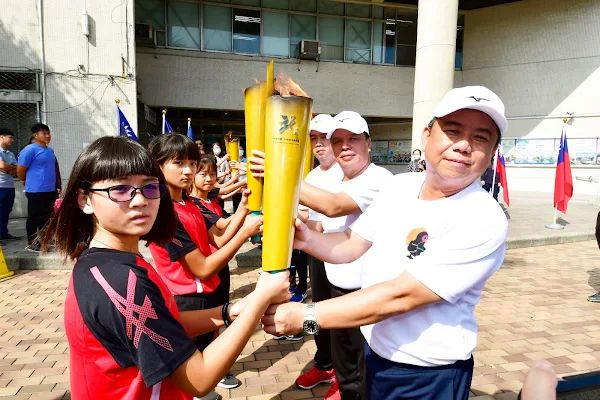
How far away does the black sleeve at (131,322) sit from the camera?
1145 mm

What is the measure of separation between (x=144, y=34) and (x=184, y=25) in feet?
5.55

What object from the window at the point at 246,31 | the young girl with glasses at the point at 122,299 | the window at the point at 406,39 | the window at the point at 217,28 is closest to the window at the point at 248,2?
the window at the point at 246,31

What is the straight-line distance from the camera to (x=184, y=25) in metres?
14.0

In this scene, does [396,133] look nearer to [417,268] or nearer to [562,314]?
[562,314]

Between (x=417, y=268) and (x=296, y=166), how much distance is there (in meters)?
0.60

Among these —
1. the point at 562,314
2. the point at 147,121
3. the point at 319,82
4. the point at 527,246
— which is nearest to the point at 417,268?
the point at 562,314

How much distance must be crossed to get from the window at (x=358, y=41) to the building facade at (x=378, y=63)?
0.04 meters

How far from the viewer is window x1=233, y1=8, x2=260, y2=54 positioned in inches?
572

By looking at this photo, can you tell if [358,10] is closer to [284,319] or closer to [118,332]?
[284,319]

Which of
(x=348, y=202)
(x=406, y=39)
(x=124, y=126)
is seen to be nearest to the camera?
(x=348, y=202)

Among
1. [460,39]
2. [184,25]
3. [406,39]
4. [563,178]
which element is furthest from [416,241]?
[460,39]

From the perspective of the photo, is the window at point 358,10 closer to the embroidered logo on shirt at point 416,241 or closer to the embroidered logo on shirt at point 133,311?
the embroidered logo on shirt at point 416,241

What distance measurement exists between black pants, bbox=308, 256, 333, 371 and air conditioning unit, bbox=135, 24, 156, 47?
12463mm

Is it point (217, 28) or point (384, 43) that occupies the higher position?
point (384, 43)
